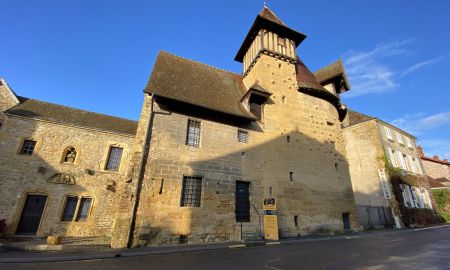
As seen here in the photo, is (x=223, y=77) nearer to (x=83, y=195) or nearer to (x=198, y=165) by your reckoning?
(x=198, y=165)

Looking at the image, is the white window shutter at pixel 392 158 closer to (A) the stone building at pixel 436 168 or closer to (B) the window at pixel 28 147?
(A) the stone building at pixel 436 168

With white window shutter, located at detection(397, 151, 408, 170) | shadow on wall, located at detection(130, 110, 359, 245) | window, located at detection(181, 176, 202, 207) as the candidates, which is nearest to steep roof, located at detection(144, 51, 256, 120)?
shadow on wall, located at detection(130, 110, 359, 245)

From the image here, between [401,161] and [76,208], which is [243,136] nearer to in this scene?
[76,208]

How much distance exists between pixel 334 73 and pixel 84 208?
20.3 m

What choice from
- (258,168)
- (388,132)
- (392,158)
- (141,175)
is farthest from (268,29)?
(392,158)

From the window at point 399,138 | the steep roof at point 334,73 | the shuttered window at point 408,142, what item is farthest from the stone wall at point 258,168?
the shuttered window at point 408,142

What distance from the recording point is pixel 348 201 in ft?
44.5

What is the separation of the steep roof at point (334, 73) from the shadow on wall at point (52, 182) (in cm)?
1758

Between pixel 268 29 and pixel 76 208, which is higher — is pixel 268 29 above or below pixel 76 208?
above

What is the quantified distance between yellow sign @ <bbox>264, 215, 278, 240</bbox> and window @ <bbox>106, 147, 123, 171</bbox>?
1044 centimetres

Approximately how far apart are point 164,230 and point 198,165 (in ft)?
10.4

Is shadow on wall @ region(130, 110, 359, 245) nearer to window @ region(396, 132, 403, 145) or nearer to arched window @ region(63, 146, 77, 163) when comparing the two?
arched window @ region(63, 146, 77, 163)

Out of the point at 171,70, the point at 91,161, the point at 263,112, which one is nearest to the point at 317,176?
the point at 263,112

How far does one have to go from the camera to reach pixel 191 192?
9828mm
